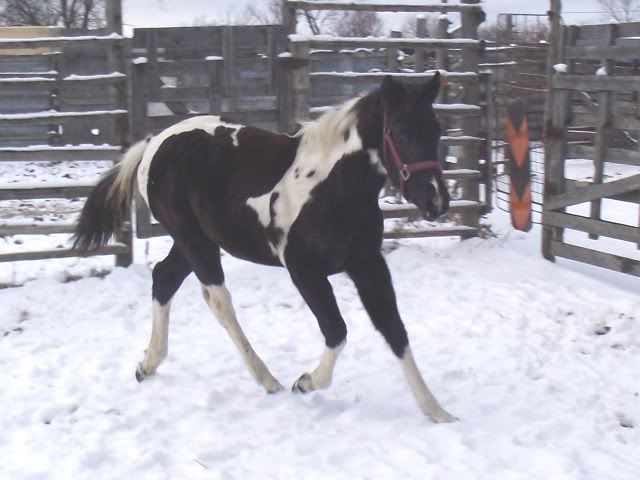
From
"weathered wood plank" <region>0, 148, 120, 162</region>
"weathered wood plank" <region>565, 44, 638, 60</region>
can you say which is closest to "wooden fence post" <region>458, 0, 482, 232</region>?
"weathered wood plank" <region>565, 44, 638, 60</region>

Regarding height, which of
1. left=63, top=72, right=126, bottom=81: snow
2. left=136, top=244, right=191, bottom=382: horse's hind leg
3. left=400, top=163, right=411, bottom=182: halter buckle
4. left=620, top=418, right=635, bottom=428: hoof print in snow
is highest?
left=63, top=72, right=126, bottom=81: snow

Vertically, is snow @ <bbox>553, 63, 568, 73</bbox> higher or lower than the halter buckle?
higher

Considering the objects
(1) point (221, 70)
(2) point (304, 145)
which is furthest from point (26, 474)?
(1) point (221, 70)

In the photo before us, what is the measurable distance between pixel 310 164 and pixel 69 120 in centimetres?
357

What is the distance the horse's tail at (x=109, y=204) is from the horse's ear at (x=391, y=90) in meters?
1.96

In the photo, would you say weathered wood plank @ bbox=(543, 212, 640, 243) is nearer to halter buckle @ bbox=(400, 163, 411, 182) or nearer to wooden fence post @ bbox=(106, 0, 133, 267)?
halter buckle @ bbox=(400, 163, 411, 182)

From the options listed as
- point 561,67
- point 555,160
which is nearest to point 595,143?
point 555,160

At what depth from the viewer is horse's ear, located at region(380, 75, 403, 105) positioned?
331 cm

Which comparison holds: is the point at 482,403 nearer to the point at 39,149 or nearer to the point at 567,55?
the point at 567,55

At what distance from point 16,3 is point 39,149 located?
976 inches

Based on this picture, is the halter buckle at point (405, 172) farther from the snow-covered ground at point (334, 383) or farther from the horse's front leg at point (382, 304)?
the snow-covered ground at point (334, 383)

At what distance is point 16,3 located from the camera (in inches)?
1104

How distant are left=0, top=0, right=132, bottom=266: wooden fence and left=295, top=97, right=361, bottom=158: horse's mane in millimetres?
3266

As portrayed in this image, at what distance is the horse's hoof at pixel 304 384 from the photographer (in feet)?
12.8
